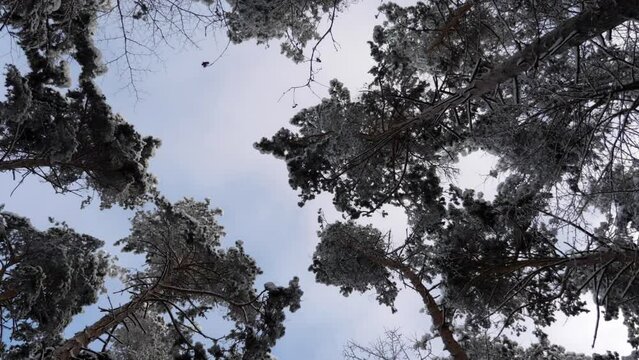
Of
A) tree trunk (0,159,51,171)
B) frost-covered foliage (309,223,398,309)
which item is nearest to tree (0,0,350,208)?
tree trunk (0,159,51,171)

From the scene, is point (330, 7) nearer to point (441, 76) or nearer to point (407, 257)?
point (441, 76)

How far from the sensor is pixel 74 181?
31.5 ft

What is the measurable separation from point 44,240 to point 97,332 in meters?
1.98

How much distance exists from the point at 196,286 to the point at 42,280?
337cm

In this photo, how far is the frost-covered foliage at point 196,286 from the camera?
8.26 metres

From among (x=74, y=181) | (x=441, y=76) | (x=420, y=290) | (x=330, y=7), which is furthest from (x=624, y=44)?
(x=74, y=181)

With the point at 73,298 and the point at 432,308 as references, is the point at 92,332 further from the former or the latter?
the point at 432,308

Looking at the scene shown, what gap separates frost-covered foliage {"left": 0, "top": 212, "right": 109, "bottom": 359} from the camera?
306 inches

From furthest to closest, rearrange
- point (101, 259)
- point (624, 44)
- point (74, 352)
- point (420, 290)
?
point (420, 290) → point (101, 259) → point (74, 352) → point (624, 44)

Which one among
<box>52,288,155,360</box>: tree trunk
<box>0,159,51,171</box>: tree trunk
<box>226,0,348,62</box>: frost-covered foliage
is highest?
<box>226,0,348,62</box>: frost-covered foliage

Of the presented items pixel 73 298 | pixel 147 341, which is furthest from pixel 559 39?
pixel 147 341

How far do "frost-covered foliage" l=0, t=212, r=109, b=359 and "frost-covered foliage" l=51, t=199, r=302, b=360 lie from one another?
2.12ft

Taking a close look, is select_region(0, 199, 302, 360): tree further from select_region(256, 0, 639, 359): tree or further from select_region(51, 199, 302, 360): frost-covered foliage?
select_region(256, 0, 639, 359): tree

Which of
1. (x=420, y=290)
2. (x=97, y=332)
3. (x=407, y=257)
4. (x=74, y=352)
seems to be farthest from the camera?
(x=407, y=257)
